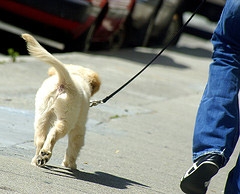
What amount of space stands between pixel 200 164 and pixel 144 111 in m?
5.26

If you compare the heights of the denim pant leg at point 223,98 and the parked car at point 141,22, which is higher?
the denim pant leg at point 223,98

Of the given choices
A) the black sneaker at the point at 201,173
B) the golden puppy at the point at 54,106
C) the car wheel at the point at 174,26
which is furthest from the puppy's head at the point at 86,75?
the car wheel at the point at 174,26

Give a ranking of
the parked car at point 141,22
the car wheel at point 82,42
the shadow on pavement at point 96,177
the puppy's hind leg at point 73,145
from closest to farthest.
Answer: the shadow on pavement at point 96,177 < the puppy's hind leg at point 73,145 < the car wheel at point 82,42 < the parked car at point 141,22

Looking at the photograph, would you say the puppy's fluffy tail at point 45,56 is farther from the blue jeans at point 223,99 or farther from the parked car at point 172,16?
the parked car at point 172,16

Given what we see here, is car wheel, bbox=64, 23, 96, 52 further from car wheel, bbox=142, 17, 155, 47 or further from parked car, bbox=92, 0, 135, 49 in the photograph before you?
car wheel, bbox=142, 17, 155, 47

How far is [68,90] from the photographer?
572 centimetres

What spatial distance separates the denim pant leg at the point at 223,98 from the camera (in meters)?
4.77

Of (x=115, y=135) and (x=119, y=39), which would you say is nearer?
(x=115, y=135)

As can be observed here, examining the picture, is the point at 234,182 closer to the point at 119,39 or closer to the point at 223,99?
the point at 223,99

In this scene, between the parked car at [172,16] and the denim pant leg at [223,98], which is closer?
the denim pant leg at [223,98]

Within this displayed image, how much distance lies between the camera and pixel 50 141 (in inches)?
220

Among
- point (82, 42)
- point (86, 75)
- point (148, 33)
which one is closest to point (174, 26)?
point (148, 33)

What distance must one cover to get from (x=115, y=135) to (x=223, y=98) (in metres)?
3.25

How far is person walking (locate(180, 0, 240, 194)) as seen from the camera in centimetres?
474
